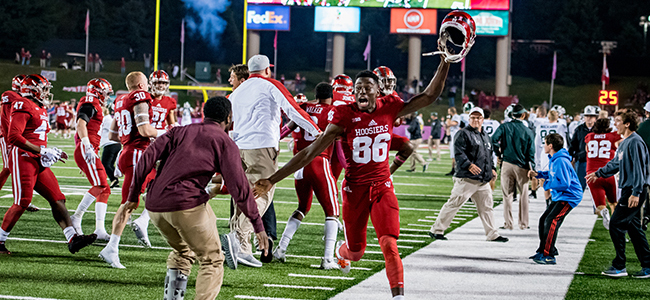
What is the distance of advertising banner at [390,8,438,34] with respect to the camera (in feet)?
157

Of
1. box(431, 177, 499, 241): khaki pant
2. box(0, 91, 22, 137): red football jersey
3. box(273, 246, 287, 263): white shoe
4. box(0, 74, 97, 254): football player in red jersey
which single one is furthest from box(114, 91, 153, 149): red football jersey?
box(431, 177, 499, 241): khaki pant

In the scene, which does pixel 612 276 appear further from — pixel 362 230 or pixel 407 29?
pixel 407 29

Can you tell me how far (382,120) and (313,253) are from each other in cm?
308

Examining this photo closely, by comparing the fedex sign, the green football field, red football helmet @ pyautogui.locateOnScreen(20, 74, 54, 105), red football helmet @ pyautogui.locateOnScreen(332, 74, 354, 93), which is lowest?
the green football field

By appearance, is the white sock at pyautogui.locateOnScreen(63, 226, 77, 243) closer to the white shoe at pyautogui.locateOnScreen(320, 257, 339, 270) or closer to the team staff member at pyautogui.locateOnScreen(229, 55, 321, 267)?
the team staff member at pyautogui.locateOnScreen(229, 55, 321, 267)

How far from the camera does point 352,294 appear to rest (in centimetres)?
608

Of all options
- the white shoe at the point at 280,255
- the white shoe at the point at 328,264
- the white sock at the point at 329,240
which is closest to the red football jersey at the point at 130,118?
the white shoe at the point at 280,255

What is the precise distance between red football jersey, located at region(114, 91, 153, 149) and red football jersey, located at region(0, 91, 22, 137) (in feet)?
3.39

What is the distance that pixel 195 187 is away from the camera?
15.2ft

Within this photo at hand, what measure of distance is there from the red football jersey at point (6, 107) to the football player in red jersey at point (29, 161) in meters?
0.07

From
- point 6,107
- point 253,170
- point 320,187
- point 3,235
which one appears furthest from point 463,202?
point 6,107

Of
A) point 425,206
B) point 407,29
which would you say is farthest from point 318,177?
point 407,29

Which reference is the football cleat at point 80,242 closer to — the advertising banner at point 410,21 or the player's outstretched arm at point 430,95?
the player's outstretched arm at point 430,95

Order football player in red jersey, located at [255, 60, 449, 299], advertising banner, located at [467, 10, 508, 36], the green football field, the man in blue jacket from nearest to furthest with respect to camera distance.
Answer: football player in red jersey, located at [255, 60, 449, 299]
the green football field
the man in blue jacket
advertising banner, located at [467, 10, 508, 36]
